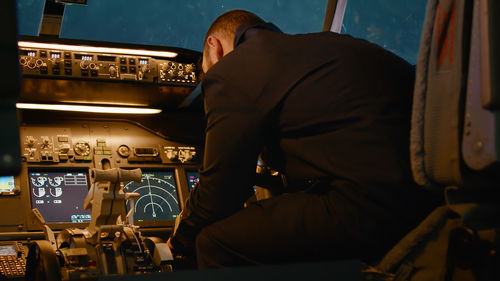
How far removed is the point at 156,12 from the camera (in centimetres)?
2006

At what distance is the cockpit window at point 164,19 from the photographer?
18.8 metres

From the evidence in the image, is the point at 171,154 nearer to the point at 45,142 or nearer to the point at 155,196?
the point at 155,196

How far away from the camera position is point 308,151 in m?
1.48

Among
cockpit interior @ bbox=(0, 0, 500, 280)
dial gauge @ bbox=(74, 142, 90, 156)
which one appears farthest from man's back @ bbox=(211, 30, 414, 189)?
dial gauge @ bbox=(74, 142, 90, 156)

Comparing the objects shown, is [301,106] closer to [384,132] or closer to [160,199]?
[384,132]

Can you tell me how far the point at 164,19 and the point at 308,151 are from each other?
1948 centimetres

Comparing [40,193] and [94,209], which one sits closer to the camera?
[94,209]

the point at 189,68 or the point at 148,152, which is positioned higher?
the point at 189,68

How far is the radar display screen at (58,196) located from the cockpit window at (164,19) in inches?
609

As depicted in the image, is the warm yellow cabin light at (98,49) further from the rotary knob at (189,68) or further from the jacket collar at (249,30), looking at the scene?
the jacket collar at (249,30)

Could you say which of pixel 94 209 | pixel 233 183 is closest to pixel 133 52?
pixel 94 209

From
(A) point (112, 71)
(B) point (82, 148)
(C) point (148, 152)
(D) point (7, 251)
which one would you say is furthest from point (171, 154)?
(D) point (7, 251)

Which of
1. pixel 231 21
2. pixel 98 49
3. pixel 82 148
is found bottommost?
pixel 82 148

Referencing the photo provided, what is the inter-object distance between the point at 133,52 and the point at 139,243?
1294mm
